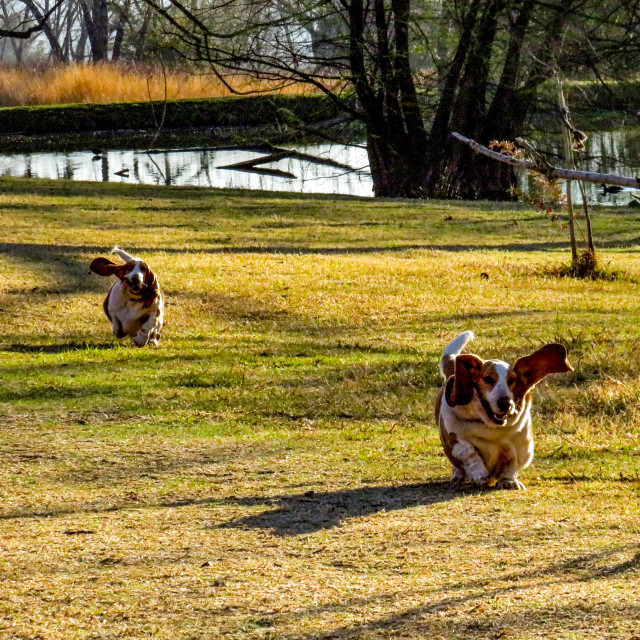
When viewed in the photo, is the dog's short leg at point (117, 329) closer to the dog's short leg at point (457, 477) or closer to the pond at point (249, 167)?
the dog's short leg at point (457, 477)

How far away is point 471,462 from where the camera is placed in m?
5.60

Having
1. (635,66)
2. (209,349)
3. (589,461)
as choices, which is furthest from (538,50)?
(589,461)

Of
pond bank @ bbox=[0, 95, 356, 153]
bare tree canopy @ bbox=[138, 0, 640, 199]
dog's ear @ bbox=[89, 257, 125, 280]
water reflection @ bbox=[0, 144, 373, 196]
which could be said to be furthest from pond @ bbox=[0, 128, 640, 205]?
dog's ear @ bbox=[89, 257, 125, 280]

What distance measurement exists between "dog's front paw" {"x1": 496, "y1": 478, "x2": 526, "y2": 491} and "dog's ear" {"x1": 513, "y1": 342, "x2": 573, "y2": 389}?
505mm

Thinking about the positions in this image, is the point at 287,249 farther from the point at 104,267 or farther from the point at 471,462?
the point at 471,462

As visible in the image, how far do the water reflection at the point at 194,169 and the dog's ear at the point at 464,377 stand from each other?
874 inches

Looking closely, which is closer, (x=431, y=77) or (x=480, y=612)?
(x=480, y=612)

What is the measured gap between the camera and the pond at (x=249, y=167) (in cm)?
2912

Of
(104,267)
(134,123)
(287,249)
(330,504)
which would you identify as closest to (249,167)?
(134,123)

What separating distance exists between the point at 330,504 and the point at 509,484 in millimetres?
852

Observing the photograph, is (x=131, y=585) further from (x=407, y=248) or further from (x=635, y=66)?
(x=635, y=66)

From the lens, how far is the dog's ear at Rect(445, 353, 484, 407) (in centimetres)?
531

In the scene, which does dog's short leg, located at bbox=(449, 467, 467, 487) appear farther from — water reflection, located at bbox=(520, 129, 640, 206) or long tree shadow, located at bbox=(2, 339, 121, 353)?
water reflection, located at bbox=(520, 129, 640, 206)

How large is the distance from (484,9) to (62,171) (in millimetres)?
11838
